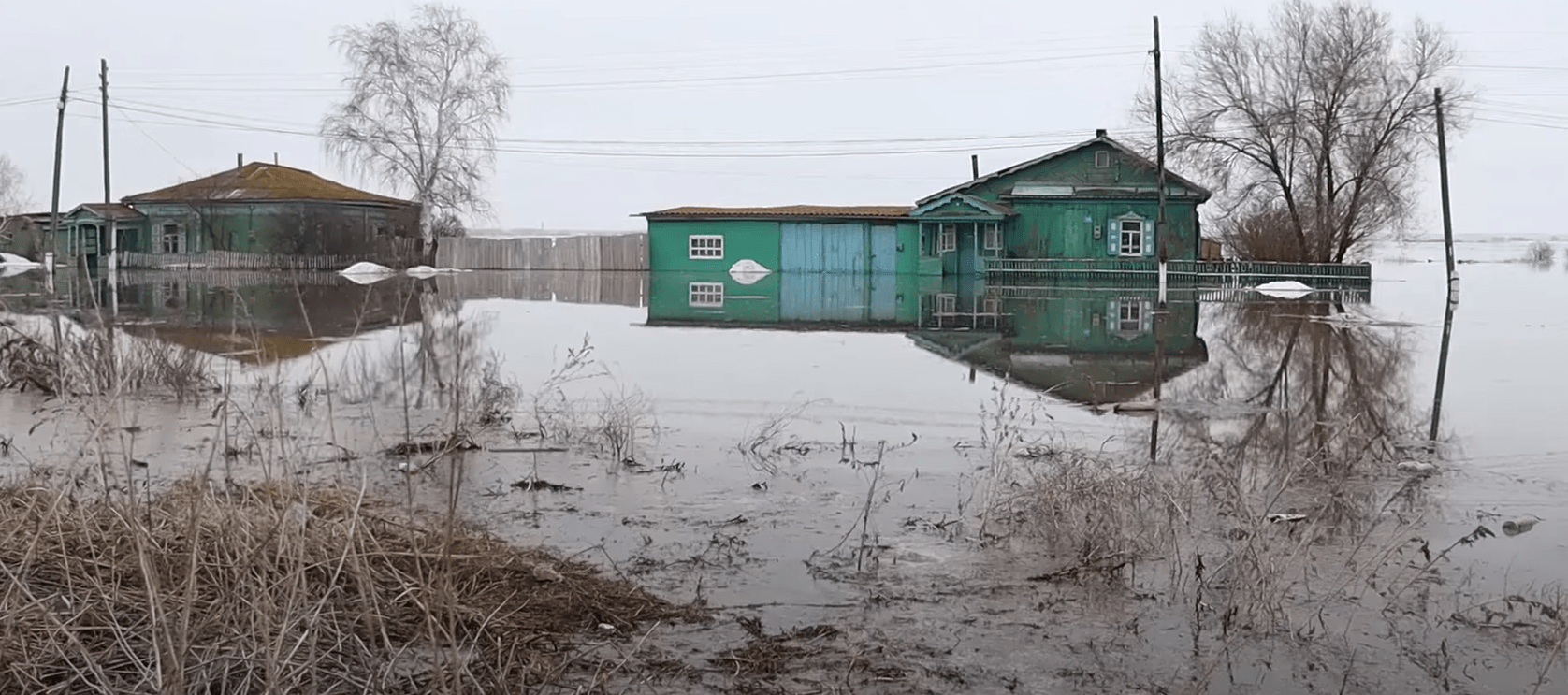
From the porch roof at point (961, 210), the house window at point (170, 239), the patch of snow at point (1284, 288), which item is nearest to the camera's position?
the patch of snow at point (1284, 288)

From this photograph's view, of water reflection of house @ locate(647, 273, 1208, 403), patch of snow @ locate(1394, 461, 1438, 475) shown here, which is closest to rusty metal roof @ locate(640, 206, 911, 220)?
water reflection of house @ locate(647, 273, 1208, 403)

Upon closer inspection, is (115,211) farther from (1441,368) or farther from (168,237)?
(1441,368)

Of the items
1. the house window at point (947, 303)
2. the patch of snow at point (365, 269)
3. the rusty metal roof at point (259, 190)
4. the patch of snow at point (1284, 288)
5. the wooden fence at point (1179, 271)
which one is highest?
the rusty metal roof at point (259, 190)

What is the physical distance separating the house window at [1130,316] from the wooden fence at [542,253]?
2380 cm

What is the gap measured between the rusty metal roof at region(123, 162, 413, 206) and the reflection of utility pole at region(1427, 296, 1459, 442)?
119ft

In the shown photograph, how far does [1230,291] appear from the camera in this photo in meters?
32.0

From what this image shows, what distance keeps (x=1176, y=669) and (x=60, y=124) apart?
42.1 meters

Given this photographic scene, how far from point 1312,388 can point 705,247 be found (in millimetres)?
33438

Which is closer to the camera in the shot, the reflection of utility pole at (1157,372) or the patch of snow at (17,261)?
the reflection of utility pole at (1157,372)

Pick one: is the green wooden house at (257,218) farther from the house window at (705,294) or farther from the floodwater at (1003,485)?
the floodwater at (1003,485)

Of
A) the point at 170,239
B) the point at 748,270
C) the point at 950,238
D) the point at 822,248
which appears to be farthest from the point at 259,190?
the point at 950,238

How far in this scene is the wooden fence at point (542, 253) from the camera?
47.3m

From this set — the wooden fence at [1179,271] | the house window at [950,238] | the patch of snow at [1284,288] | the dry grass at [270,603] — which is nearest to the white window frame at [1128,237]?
the wooden fence at [1179,271]

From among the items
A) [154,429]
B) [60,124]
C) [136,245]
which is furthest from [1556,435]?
[136,245]
